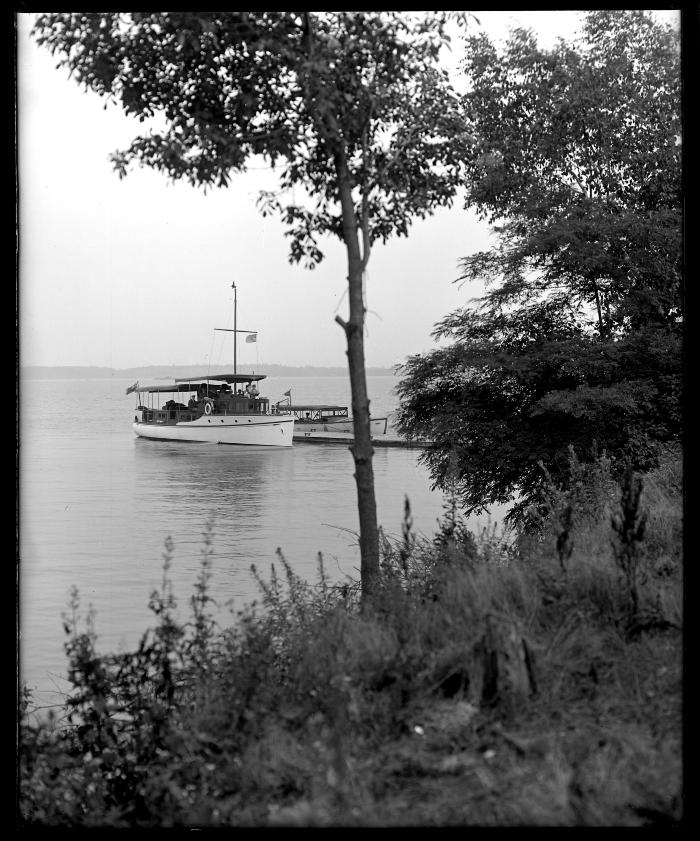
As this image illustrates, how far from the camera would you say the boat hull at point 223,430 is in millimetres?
26734

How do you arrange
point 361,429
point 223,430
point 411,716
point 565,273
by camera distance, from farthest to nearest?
point 223,430
point 565,273
point 361,429
point 411,716

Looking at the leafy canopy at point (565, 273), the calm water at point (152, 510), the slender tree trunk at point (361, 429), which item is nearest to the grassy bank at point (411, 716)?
the calm water at point (152, 510)

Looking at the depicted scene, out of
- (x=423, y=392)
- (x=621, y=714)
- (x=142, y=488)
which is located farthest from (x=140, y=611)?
(x=142, y=488)

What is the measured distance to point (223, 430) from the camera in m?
27.0

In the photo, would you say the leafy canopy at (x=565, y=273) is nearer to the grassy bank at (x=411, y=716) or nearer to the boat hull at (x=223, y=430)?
the grassy bank at (x=411, y=716)

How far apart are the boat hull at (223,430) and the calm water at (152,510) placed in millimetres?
481

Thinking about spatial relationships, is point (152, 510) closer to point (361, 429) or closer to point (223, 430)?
point (223, 430)

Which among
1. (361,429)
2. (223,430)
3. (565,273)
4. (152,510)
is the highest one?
(565,273)

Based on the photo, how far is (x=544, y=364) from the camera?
436 inches

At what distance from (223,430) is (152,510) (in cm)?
823

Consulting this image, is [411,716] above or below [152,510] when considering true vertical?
above

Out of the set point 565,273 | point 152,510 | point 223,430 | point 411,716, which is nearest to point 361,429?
point 411,716

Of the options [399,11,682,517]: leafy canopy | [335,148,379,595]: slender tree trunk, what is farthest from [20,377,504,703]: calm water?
[399,11,682,517]: leafy canopy
